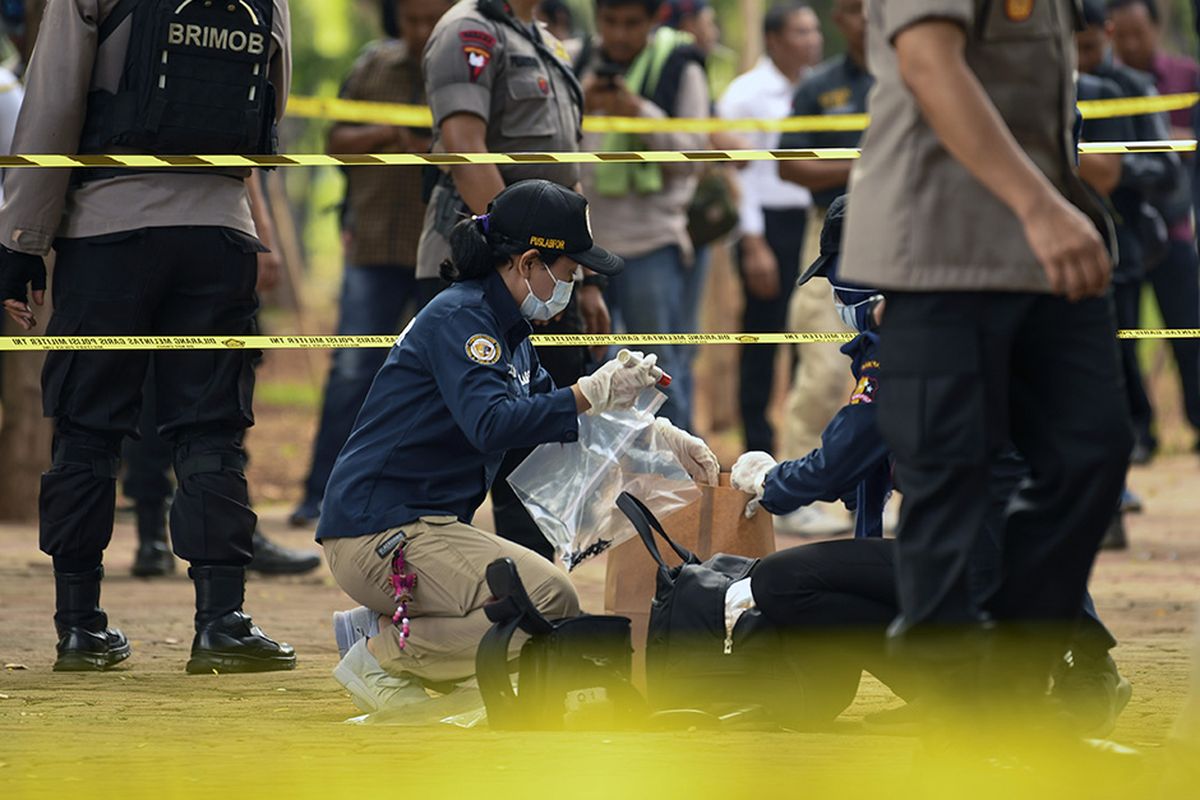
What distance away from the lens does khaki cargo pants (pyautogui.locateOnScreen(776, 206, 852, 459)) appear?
961 cm

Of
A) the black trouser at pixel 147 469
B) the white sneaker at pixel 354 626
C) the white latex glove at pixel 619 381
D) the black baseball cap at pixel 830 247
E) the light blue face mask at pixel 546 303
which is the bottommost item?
the white sneaker at pixel 354 626

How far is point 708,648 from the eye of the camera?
4906 millimetres

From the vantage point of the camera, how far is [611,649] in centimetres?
484

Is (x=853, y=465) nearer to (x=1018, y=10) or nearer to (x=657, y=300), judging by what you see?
(x=1018, y=10)

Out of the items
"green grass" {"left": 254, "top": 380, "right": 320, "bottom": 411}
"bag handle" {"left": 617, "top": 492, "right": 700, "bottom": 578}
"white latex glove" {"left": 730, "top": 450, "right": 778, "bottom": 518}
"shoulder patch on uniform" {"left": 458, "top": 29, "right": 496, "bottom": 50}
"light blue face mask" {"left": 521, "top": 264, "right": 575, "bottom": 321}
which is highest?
"shoulder patch on uniform" {"left": 458, "top": 29, "right": 496, "bottom": 50}

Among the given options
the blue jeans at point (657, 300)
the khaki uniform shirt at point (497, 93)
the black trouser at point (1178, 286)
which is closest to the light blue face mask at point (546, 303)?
the khaki uniform shirt at point (497, 93)

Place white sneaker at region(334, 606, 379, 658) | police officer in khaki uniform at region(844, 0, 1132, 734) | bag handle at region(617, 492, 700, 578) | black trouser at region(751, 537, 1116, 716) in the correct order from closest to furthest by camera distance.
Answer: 1. police officer in khaki uniform at region(844, 0, 1132, 734)
2. black trouser at region(751, 537, 1116, 716)
3. bag handle at region(617, 492, 700, 578)
4. white sneaker at region(334, 606, 379, 658)

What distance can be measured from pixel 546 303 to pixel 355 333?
4.11m

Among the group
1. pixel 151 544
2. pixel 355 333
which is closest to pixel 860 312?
pixel 151 544

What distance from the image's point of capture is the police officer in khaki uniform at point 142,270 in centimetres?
577

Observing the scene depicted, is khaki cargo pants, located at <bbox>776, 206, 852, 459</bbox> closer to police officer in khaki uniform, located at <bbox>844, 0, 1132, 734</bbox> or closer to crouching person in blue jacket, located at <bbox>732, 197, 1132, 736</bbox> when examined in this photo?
crouching person in blue jacket, located at <bbox>732, 197, 1132, 736</bbox>

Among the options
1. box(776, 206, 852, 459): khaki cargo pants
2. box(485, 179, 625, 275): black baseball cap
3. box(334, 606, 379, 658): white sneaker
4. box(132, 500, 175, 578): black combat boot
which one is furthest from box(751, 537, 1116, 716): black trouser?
box(776, 206, 852, 459): khaki cargo pants

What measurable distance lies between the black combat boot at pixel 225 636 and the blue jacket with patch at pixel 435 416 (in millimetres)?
787

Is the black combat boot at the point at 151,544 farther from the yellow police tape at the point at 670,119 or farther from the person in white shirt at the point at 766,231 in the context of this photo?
the person in white shirt at the point at 766,231
